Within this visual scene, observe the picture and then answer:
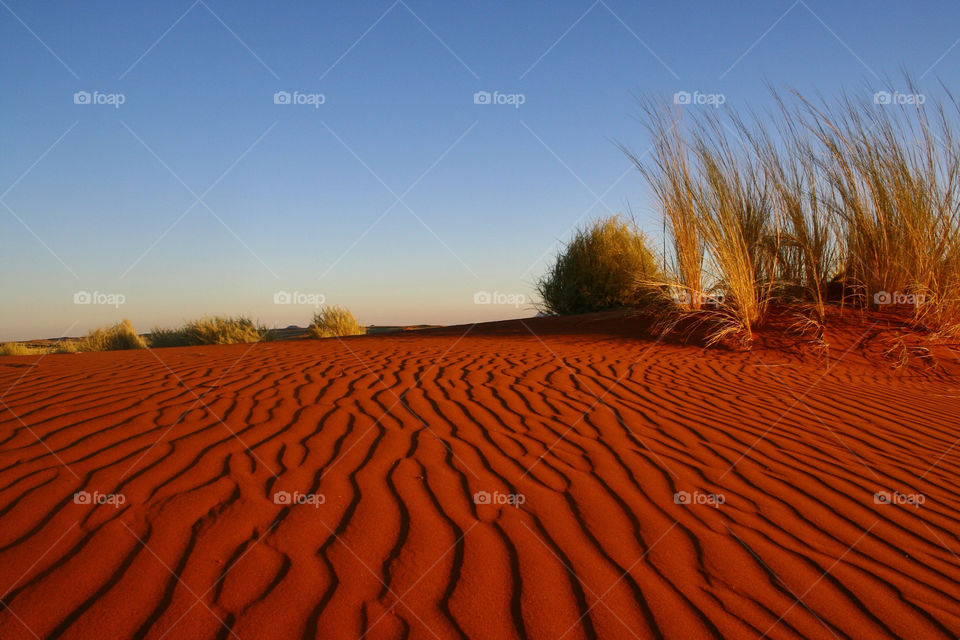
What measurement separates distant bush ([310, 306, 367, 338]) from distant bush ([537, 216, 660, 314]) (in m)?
5.81

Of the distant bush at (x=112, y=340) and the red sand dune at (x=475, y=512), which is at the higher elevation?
the distant bush at (x=112, y=340)

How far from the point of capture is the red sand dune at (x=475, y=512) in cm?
231

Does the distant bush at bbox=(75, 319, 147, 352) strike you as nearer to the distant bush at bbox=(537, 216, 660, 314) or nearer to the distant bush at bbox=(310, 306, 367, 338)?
the distant bush at bbox=(310, 306, 367, 338)

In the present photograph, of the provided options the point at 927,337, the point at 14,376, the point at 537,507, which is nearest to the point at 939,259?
the point at 927,337

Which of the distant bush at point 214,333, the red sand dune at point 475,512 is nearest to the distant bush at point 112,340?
the distant bush at point 214,333

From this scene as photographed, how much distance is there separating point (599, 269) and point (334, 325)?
291 inches

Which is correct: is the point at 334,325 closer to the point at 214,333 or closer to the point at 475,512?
the point at 214,333

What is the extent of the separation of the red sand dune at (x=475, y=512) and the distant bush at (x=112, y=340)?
10.5 metres

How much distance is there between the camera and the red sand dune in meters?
2.31

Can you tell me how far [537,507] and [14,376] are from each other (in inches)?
262

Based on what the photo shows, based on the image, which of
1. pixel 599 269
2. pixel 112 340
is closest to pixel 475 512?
pixel 599 269

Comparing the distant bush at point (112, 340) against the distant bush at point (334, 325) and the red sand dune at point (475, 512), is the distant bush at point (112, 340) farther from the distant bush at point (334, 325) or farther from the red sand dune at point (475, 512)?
the red sand dune at point (475, 512)

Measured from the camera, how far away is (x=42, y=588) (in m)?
2.38

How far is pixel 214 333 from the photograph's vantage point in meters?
15.6
